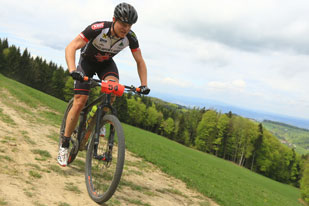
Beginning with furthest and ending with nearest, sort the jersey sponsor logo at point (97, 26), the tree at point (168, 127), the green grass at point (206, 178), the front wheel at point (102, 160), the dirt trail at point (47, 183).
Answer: the tree at point (168, 127) → the green grass at point (206, 178) → the jersey sponsor logo at point (97, 26) → the front wheel at point (102, 160) → the dirt trail at point (47, 183)

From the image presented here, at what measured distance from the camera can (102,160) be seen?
13.7 ft

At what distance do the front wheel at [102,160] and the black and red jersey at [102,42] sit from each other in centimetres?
144

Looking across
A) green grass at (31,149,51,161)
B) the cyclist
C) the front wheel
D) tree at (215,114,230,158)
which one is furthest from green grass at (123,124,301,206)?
tree at (215,114,230,158)

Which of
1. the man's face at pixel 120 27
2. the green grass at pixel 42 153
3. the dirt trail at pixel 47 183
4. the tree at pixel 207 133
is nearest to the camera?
the dirt trail at pixel 47 183

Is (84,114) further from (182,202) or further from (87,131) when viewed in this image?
(182,202)

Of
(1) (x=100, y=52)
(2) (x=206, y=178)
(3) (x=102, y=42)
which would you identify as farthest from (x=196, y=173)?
(3) (x=102, y=42)

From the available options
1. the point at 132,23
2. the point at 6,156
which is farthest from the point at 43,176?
the point at 132,23

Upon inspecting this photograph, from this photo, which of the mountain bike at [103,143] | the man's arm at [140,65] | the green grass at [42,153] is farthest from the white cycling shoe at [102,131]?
the green grass at [42,153]

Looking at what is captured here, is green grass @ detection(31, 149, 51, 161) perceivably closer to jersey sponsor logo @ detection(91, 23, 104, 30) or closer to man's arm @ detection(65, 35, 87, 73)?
man's arm @ detection(65, 35, 87, 73)

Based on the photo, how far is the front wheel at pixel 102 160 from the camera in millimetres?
3984

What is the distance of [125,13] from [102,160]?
277 centimetres

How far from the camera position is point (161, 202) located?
5152mm

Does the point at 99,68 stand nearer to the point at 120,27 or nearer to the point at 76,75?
the point at 120,27

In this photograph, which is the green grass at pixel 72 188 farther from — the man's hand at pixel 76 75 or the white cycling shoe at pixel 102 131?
the man's hand at pixel 76 75
